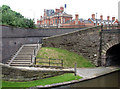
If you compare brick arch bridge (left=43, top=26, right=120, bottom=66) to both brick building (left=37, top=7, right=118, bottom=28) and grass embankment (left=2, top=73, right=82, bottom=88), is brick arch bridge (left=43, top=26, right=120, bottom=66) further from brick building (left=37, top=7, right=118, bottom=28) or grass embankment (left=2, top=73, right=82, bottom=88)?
brick building (left=37, top=7, right=118, bottom=28)

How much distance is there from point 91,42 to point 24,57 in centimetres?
873

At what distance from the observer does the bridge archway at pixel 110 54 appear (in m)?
18.2

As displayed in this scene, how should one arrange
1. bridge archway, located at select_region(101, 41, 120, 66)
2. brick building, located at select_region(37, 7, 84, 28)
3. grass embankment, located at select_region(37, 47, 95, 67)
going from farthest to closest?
brick building, located at select_region(37, 7, 84, 28) < bridge archway, located at select_region(101, 41, 120, 66) < grass embankment, located at select_region(37, 47, 95, 67)

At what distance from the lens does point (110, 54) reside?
19984 mm

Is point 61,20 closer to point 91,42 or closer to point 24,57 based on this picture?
point 91,42

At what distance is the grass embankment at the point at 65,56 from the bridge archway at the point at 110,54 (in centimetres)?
190

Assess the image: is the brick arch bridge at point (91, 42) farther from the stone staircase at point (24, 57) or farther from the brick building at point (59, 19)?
the brick building at point (59, 19)

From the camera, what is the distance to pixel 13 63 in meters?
15.5

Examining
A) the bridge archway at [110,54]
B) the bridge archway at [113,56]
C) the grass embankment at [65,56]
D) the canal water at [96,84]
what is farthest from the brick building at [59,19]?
the canal water at [96,84]

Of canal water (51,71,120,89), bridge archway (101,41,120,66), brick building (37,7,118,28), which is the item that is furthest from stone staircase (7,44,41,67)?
brick building (37,7,118,28)

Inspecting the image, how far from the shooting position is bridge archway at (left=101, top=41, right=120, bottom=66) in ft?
59.7

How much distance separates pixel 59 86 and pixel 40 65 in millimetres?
3727

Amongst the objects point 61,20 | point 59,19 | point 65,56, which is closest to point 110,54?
point 65,56

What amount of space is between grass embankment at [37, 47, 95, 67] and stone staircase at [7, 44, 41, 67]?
0.97 metres
